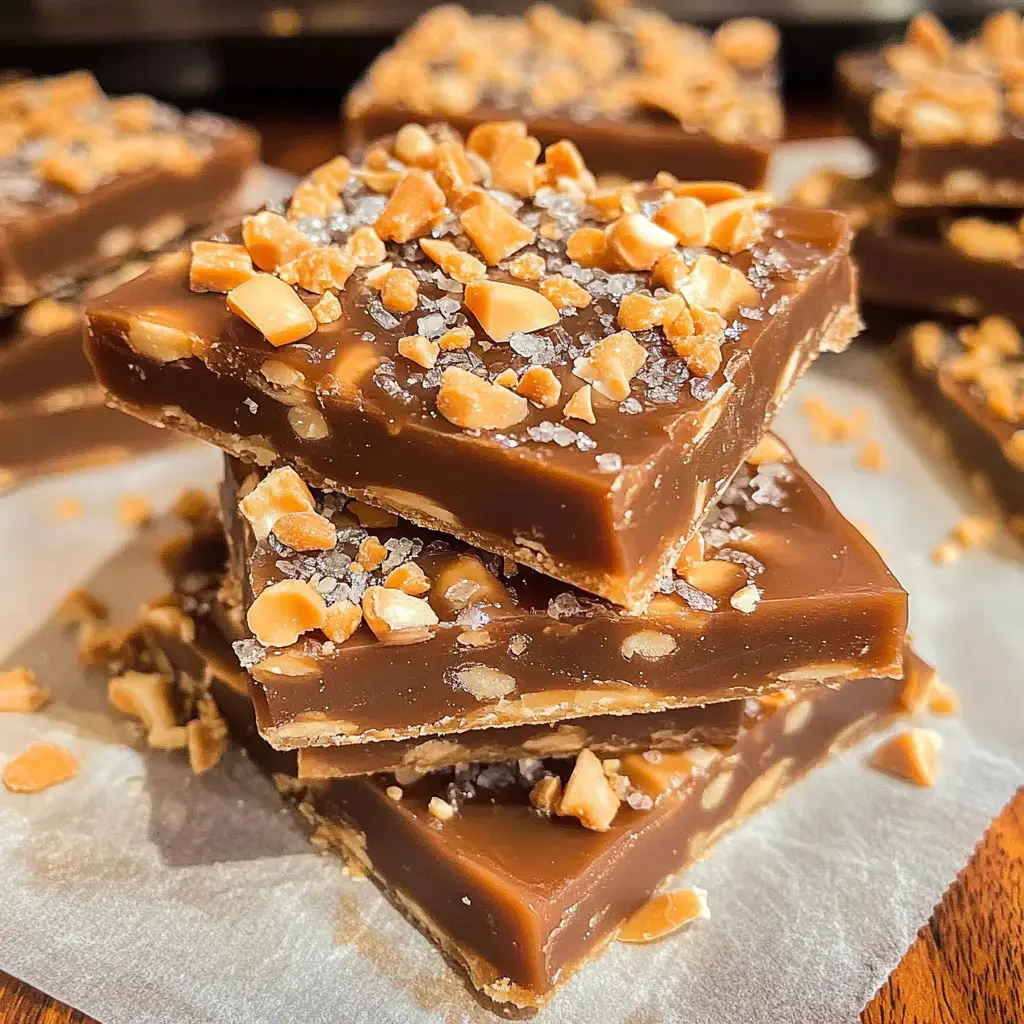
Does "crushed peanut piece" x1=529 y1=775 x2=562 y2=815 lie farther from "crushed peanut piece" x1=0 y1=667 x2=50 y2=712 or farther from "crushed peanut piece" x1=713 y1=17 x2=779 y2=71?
"crushed peanut piece" x1=713 y1=17 x2=779 y2=71

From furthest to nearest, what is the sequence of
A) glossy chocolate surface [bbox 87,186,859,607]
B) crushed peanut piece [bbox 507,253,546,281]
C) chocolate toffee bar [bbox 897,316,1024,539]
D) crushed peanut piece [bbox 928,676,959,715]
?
chocolate toffee bar [bbox 897,316,1024,539] → crushed peanut piece [bbox 928,676,959,715] → crushed peanut piece [bbox 507,253,546,281] → glossy chocolate surface [bbox 87,186,859,607]

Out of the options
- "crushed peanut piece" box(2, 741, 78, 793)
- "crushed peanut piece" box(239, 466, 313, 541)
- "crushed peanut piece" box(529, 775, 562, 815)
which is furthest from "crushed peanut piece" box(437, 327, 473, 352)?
"crushed peanut piece" box(2, 741, 78, 793)

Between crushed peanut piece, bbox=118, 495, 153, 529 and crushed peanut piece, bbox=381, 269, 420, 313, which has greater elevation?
crushed peanut piece, bbox=381, 269, 420, 313

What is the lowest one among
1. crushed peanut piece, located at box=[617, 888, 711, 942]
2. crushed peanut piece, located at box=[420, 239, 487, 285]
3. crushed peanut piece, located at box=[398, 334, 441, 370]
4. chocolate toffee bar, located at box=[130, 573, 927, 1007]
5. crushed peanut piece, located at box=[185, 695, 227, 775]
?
crushed peanut piece, located at box=[617, 888, 711, 942]

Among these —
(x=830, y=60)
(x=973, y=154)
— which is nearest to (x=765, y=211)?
(x=973, y=154)

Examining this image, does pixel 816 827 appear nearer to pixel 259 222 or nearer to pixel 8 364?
pixel 259 222

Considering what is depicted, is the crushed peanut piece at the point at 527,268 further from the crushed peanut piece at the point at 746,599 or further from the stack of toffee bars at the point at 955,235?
the stack of toffee bars at the point at 955,235
